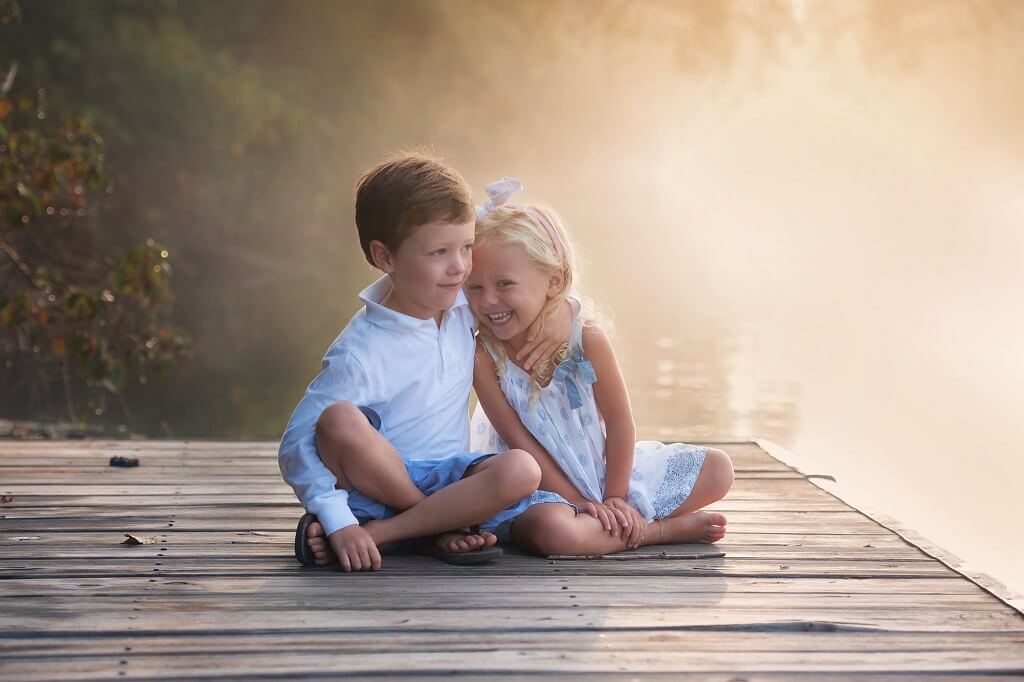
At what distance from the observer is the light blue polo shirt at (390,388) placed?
2506mm

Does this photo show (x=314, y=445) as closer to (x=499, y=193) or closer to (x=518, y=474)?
(x=518, y=474)

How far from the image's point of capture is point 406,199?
2.59 metres

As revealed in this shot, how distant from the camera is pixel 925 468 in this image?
247 inches

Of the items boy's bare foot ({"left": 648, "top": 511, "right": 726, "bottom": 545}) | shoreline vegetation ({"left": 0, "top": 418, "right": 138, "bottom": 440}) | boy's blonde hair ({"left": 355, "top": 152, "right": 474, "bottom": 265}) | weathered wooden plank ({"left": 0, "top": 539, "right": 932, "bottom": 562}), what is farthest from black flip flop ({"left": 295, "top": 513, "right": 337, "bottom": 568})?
shoreline vegetation ({"left": 0, "top": 418, "right": 138, "bottom": 440})

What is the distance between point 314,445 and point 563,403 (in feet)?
2.07

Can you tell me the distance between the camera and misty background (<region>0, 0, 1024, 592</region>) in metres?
7.41

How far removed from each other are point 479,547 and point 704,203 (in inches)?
1647

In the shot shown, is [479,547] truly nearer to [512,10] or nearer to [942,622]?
[942,622]

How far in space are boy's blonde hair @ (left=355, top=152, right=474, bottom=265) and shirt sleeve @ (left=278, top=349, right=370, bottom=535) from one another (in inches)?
11.6

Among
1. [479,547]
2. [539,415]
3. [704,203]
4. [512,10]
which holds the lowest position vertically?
[704,203]

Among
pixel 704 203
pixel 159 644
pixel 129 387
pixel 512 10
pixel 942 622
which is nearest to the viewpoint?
pixel 159 644

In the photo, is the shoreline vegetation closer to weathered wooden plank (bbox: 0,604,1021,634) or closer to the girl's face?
the girl's face

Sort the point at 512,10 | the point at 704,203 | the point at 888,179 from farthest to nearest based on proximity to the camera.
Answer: the point at 704,203
the point at 888,179
the point at 512,10

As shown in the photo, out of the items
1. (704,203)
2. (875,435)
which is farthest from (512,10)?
(704,203)
